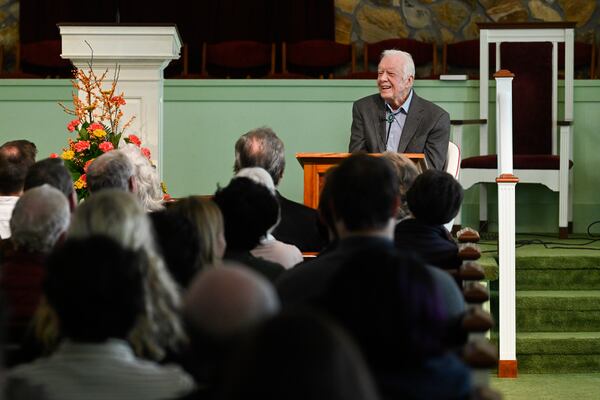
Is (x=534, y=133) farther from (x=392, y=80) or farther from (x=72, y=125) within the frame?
(x=72, y=125)

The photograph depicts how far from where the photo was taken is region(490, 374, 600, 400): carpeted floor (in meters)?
5.43

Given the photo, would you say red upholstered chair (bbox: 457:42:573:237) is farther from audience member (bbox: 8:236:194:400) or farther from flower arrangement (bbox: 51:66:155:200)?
audience member (bbox: 8:236:194:400)

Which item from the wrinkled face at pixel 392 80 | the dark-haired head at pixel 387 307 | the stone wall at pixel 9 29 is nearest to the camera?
the dark-haired head at pixel 387 307

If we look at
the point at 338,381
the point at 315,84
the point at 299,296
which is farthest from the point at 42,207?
the point at 315,84

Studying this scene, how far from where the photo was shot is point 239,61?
34.2ft

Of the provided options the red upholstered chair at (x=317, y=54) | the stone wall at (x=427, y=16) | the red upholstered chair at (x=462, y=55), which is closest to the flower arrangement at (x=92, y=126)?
the red upholstered chair at (x=317, y=54)

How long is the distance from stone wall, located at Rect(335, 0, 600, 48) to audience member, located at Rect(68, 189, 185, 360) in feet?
28.5

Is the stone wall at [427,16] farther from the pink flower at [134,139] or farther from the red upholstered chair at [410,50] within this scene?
the pink flower at [134,139]

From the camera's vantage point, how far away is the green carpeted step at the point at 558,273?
6652 mm

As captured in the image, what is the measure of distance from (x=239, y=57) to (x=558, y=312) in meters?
4.93

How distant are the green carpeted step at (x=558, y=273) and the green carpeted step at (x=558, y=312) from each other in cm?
25

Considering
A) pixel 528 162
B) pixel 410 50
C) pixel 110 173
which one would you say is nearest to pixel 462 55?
pixel 410 50

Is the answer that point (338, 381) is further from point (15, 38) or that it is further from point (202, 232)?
point (15, 38)

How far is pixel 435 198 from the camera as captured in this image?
415cm
